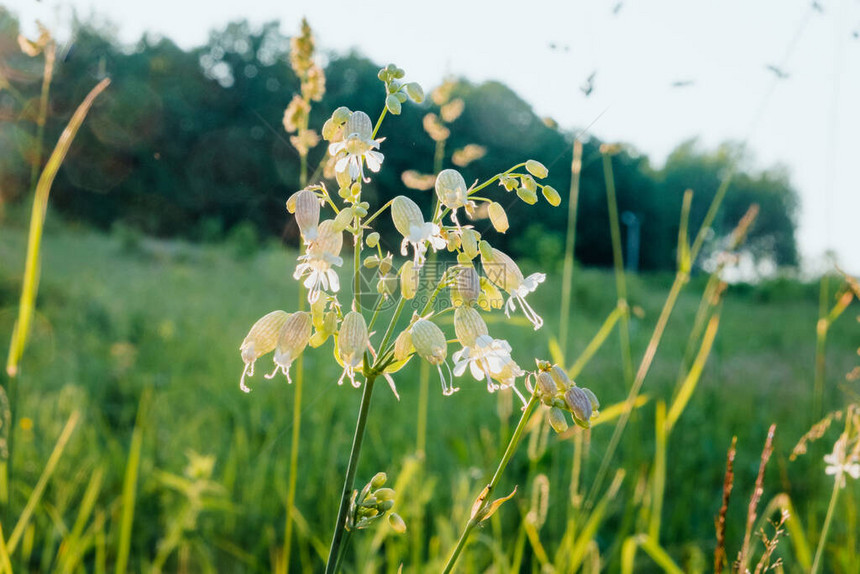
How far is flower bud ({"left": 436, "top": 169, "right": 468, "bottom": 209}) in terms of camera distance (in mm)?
612

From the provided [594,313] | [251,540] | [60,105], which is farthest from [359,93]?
[60,105]

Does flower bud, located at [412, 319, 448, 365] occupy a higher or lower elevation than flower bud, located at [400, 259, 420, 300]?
lower

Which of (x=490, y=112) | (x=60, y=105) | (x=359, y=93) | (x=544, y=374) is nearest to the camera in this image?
(x=544, y=374)

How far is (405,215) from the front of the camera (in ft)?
2.23

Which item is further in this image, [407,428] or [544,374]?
[407,428]

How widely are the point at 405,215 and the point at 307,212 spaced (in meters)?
0.11

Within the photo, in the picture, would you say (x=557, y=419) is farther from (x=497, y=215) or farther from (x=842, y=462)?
(x=842, y=462)

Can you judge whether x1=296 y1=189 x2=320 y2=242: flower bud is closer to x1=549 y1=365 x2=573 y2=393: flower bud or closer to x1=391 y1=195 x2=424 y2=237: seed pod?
x1=391 y1=195 x2=424 y2=237: seed pod

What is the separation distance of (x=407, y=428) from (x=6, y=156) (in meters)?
7.25

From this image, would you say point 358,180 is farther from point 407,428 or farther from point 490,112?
point 407,428

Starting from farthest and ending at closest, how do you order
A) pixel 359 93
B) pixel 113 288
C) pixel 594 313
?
pixel 594 313 → pixel 113 288 → pixel 359 93

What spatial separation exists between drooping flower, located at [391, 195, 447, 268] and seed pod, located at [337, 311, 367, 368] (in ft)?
0.29

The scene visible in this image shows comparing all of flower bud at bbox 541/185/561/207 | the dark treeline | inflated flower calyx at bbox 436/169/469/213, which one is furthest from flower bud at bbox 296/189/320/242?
the dark treeline

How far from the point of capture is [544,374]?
1.98 feet
